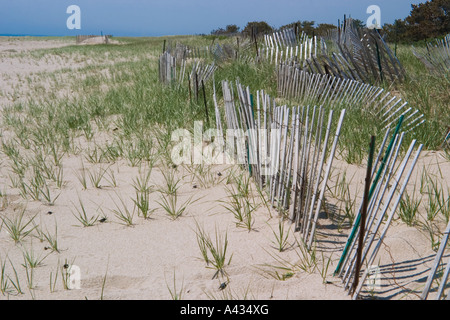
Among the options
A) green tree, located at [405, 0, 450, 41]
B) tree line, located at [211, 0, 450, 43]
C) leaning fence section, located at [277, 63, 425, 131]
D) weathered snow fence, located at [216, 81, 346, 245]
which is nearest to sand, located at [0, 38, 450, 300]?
weathered snow fence, located at [216, 81, 346, 245]

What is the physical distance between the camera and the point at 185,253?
2209 millimetres

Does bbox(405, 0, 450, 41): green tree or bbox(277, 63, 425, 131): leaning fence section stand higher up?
bbox(405, 0, 450, 41): green tree

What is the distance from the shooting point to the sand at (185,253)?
1816mm

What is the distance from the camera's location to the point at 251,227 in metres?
2.41

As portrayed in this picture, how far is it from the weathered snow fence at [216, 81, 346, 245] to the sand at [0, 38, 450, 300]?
14 cm

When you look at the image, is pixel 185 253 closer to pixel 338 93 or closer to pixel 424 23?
pixel 338 93

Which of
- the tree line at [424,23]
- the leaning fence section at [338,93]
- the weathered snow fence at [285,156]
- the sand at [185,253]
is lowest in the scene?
the sand at [185,253]

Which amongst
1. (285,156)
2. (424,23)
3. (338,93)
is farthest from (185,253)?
(424,23)

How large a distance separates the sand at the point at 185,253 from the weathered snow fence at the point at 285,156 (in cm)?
14

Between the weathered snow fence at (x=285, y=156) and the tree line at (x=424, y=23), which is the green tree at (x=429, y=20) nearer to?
the tree line at (x=424, y=23)

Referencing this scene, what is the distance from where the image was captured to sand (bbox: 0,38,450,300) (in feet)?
5.96

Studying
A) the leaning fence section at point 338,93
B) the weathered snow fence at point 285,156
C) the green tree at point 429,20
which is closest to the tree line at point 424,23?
the green tree at point 429,20

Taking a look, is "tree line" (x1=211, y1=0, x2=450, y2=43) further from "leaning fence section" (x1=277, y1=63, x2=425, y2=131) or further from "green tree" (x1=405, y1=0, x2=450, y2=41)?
"leaning fence section" (x1=277, y1=63, x2=425, y2=131)
